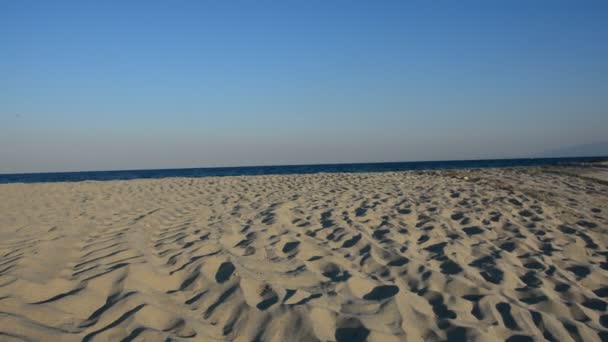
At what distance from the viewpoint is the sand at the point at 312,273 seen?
226 cm

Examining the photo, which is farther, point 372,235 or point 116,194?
point 116,194

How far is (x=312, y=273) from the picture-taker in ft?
10.3

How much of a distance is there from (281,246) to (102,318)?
193 centimetres

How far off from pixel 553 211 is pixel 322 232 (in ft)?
11.9

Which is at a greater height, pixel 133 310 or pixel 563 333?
pixel 133 310

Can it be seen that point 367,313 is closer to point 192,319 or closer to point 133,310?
point 192,319

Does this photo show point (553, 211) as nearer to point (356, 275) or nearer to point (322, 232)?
point (322, 232)

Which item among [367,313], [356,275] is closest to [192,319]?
[367,313]

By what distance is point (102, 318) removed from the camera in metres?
2.32

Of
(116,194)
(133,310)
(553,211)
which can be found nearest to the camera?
(133,310)

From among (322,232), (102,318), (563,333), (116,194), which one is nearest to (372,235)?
(322,232)

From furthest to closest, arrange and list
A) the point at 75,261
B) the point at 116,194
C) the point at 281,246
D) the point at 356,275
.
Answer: the point at 116,194 < the point at 281,246 < the point at 75,261 < the point at 356,275

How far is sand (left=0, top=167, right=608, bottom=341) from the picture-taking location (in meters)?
A: 2.26

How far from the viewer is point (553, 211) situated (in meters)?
5.47
